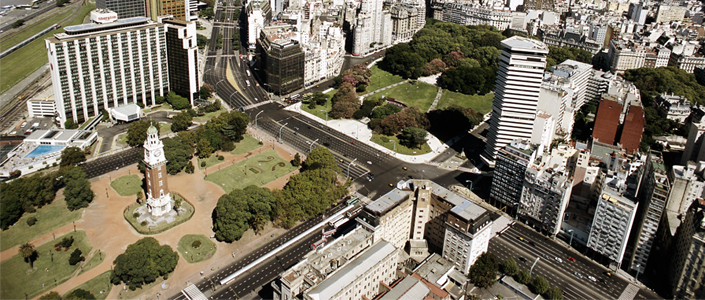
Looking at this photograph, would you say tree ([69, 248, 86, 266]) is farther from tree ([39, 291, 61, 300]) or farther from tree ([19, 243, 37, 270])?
tree ([39, 291, 61, 300])

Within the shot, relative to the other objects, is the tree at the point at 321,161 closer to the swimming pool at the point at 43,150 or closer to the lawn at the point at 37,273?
the lawn at the point at 37,273

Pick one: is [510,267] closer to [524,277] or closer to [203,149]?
[524,277]

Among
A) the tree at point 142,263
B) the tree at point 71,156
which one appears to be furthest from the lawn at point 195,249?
the tree at point 71,156

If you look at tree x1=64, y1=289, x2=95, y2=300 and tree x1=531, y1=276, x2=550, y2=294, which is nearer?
tree x1=64, y1=289, x2=95, y2=300

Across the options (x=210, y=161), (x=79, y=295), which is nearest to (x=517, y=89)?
(x=210, y=161)

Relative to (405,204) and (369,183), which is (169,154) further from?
(405,204)

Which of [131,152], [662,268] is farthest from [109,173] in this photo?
[662,268]

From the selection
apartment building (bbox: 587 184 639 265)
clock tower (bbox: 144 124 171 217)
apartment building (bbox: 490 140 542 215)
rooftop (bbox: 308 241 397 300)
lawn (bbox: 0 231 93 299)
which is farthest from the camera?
apartment building (bbox: 490 140 542 215)

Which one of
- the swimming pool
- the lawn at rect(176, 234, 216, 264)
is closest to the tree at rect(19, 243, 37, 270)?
the lawn at rect(176, 234, 216, 264)
